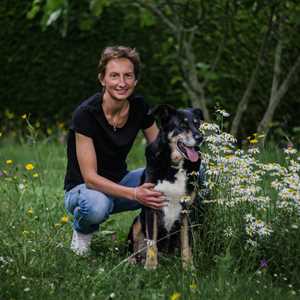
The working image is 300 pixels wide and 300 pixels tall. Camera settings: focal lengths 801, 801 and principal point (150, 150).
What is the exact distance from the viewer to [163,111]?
4.53m

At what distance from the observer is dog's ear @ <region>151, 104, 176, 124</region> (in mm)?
4516

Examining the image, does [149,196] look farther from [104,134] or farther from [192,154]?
[104,134]

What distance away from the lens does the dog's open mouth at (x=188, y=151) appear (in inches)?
172

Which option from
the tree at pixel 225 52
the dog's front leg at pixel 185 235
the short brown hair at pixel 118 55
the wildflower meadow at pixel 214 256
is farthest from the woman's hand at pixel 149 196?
the tree at pixel 225 52

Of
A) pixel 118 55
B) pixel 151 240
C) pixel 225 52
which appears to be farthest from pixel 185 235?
pixel 225 52

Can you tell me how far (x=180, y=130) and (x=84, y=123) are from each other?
68 cm

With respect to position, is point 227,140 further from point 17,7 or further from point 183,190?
point 17,7

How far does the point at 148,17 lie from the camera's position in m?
8.01

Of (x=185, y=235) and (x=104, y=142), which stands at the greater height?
(x=104, y=142)

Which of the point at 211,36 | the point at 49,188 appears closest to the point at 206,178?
the point at 49,188

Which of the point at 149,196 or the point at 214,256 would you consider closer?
the point at 214,256

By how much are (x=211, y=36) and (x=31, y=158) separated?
2.94m

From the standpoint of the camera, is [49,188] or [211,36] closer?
[49,188]

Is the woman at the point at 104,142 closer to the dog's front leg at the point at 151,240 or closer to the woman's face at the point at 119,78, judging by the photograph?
the woman's face at the point at 119,78
